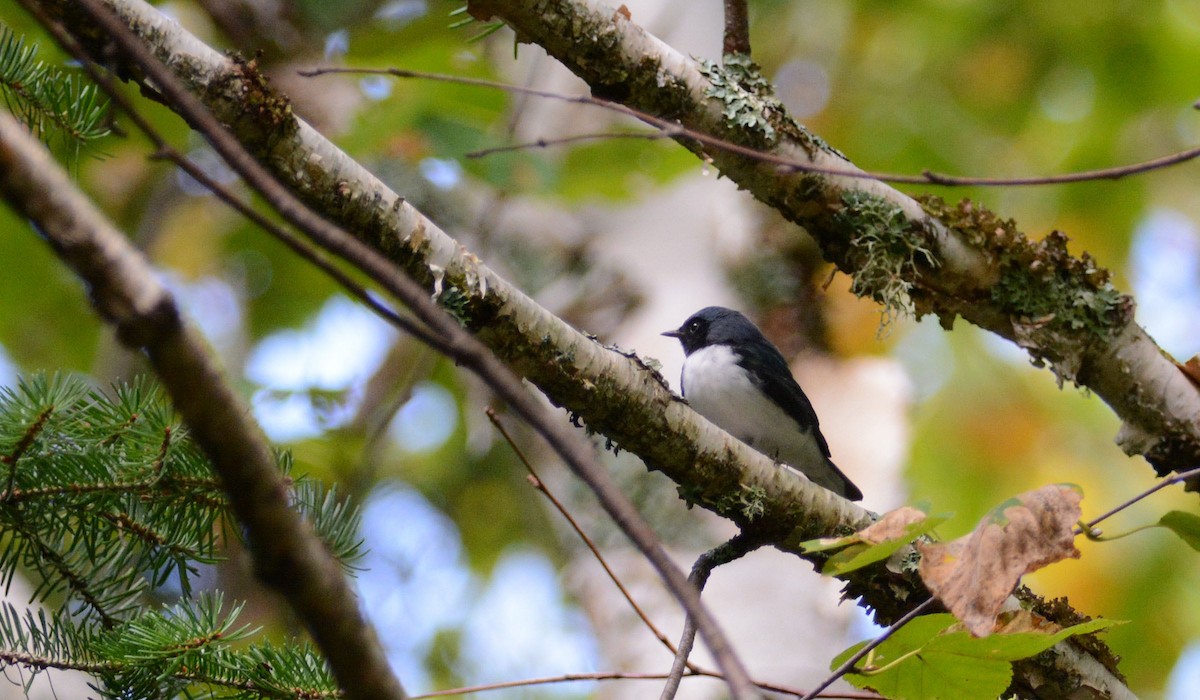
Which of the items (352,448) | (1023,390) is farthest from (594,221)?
(1023,390)

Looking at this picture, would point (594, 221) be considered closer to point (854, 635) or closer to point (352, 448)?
point (352, 448)

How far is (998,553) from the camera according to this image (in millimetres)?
1539

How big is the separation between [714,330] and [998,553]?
2769mm

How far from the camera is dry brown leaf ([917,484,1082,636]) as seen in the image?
58.0 inches

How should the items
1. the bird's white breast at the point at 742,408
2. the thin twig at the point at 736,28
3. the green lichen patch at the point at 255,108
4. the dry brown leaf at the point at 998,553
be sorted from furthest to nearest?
the bird's white breast at the point at 742,408 < the thin twig at the point at 736,28 < the green lichen patch at the point at 255,108 < the dry brown leaf at the point at 998,553

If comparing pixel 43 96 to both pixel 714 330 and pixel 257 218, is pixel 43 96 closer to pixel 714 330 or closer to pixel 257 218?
pixel 257 218

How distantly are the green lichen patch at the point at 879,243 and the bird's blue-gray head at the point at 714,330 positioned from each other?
154 centimetres

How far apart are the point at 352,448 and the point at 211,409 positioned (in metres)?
3.97

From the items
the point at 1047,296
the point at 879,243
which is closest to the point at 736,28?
the point at 879,243

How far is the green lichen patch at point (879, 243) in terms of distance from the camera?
2.55 meters

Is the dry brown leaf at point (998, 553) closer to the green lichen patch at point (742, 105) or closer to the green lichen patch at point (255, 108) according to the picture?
the green lichen patch at point (742, 105)

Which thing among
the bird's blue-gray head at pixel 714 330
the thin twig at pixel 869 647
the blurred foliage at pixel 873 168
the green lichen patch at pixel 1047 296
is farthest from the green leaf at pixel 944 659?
the blurred foliage at pixel 873 168

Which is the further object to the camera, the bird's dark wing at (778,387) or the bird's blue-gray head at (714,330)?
the bird's blue-gray head at (714,330)

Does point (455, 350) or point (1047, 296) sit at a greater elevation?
point (1047, 296)
